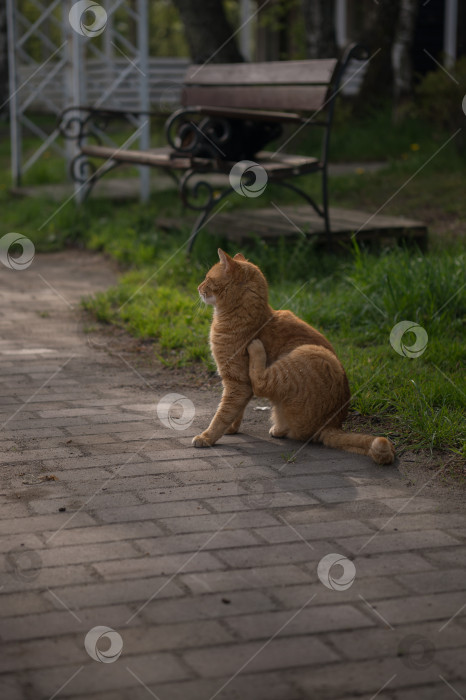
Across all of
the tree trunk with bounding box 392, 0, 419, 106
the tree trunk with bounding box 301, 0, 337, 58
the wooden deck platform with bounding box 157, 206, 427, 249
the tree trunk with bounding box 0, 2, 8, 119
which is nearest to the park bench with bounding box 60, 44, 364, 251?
the wooden deck platform with bounding box 157, 206, 427, 249

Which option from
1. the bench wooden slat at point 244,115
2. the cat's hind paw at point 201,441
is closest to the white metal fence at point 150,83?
the bench wooden slat at point 244,115

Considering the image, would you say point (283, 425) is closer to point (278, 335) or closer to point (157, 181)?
point (278, 335)

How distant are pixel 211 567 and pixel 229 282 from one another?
1.59 meters

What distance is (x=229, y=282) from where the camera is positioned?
4.15 metres

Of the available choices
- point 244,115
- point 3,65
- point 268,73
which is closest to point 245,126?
point 268,73

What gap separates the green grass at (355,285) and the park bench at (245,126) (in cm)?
47

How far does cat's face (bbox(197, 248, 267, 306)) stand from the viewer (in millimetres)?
4148

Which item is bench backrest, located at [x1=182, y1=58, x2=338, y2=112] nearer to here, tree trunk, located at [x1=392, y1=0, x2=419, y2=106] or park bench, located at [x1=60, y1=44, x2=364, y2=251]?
park bench, located at [x1=60, y1=44, x2=364, y2=251]

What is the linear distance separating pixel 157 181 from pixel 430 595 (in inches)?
372

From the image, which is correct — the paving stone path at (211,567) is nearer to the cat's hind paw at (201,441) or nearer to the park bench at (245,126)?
the cat's hind paw at (201,441)

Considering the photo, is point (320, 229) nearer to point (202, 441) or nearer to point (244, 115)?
point (244, 115)

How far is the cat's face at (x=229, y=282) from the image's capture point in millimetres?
4148

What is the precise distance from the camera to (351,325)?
5.72 metres

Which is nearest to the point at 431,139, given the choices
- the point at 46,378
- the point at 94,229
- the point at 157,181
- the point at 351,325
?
the point at 157,181
